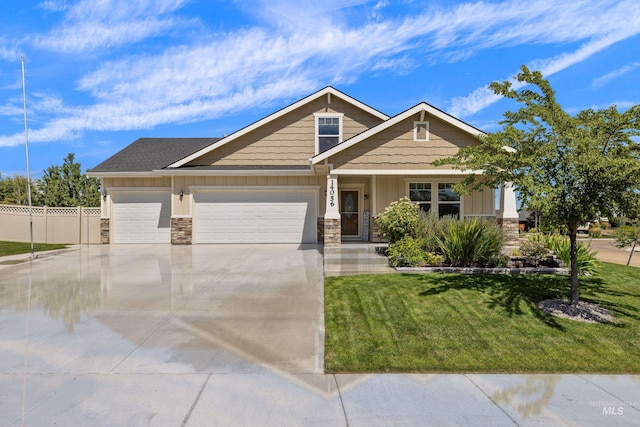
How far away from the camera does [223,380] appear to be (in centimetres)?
389

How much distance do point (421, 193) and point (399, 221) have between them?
4.61m

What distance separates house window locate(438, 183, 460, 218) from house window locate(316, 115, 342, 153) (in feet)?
16.7

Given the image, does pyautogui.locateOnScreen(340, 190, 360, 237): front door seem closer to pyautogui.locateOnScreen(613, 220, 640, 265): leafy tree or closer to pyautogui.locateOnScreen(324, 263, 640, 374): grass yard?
pyautogui.locateOnScreen(324, 263, 640, 374): grass yard

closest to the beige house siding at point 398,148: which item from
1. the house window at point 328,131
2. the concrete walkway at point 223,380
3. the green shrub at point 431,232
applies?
the green shrub at point 431,232

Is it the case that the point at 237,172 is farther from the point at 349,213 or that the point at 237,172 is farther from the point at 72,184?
the point at 72,184

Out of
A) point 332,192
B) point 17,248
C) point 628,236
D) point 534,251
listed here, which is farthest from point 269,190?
point 628,236

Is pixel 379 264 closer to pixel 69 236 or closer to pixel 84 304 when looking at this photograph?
pixel 84 304

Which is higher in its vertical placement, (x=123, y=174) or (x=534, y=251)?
(x=123, y=174)

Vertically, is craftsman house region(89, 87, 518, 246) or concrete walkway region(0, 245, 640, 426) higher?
craftsman house region(89, 87, 518, 246)

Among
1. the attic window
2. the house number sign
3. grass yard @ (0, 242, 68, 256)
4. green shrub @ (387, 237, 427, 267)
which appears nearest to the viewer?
green shrub @ (387, 237, 427, 267)

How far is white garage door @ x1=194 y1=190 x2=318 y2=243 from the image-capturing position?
1669 centimetres

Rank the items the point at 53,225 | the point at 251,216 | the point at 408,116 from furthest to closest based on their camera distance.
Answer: the point at 53,225
the point at 251,216
the point at 408,116

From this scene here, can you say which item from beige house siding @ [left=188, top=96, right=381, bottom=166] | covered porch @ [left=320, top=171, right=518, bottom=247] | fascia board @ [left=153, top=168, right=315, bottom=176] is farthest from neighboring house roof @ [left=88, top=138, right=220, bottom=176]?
covered porch @ [left=320, top=171, right=518, bottom=247]

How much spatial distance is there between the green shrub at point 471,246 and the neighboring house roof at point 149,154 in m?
13.1
